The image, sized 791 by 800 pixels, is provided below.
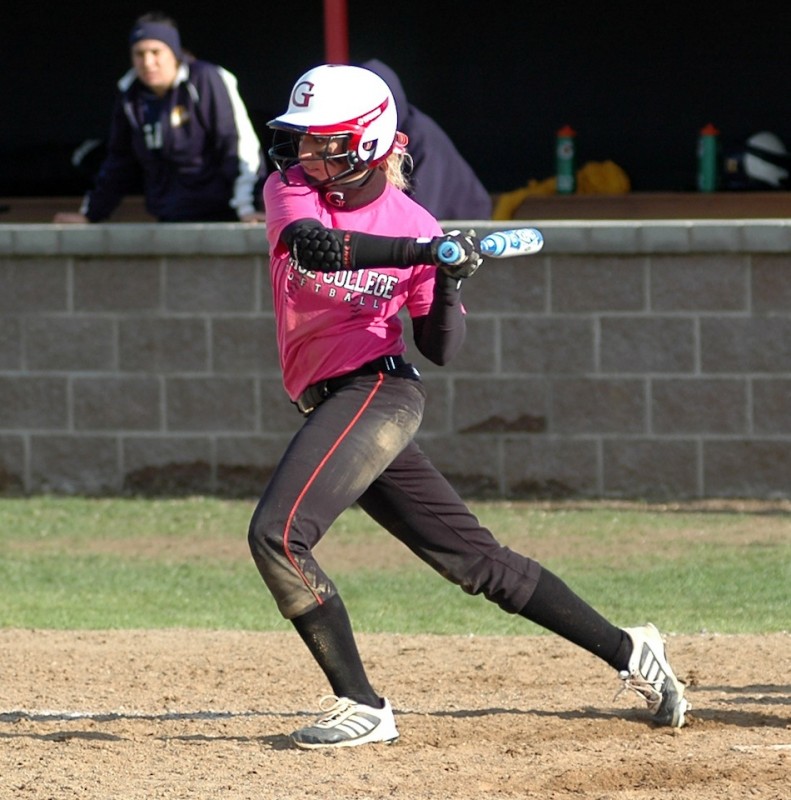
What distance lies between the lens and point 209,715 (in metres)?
4.89

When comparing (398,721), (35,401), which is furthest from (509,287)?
(398,721)

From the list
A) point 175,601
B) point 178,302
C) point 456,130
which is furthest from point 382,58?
point 175,601

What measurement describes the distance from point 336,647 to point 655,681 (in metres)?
0.91

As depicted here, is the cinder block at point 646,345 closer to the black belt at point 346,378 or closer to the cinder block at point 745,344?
the cinder block at point 745,344

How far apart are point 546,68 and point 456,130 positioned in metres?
0.82

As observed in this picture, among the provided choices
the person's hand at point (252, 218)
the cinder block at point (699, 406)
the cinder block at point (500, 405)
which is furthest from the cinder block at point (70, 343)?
the cinder block at point (699, 406)

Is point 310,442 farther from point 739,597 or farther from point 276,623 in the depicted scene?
point 739,597

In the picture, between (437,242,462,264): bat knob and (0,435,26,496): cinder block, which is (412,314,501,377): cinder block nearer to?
(0,435,26,496): cinder block

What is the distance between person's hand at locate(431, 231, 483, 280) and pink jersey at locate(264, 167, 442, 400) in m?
0.24

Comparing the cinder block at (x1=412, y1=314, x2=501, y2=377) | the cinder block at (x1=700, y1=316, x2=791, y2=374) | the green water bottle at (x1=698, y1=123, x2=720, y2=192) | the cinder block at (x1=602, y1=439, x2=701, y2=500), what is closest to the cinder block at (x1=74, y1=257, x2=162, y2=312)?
the cinder block at (x1=412, y1=314, x2=501, y2=377)

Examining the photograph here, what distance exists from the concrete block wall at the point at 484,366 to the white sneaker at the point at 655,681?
467 centimetres

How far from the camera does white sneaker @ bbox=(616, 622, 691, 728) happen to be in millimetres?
4484

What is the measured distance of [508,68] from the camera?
12352 mm

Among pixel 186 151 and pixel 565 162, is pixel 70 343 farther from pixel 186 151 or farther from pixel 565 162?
pixel 565 162
